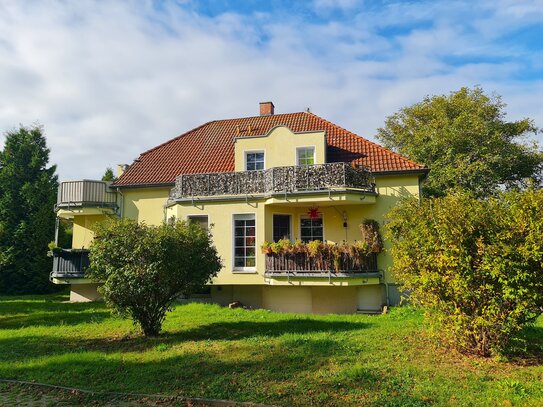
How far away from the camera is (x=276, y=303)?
55.8 feet

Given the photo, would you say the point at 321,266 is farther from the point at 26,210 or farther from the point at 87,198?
the point at 26,210

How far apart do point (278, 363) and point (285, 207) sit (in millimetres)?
9708

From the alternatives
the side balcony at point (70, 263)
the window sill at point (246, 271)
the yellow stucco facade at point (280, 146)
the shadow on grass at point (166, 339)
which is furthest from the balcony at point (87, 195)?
the shadow on grass at point (166, 339)

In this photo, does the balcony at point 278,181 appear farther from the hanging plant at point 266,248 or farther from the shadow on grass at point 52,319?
the shadow on grass at point 52,319

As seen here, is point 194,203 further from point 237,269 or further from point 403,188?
point 403,188

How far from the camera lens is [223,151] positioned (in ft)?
69.2

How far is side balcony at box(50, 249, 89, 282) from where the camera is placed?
19625 mm

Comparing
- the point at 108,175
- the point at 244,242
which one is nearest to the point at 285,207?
the point at 244,242

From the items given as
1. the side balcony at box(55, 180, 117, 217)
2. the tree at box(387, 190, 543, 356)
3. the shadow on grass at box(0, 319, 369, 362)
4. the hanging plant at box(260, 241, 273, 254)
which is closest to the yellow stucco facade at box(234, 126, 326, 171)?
the hanging plant at box(260, 241, 273, 254)

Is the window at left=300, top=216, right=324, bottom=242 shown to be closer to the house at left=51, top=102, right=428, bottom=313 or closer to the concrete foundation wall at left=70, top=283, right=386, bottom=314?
the house at left=51, top=102, right=428, bottom=313

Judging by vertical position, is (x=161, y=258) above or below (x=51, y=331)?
above

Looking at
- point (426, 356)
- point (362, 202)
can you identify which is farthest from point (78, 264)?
point (426, 356)

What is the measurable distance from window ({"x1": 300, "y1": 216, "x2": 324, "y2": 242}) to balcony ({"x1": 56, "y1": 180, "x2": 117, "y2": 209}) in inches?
374

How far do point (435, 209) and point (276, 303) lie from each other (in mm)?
9570
